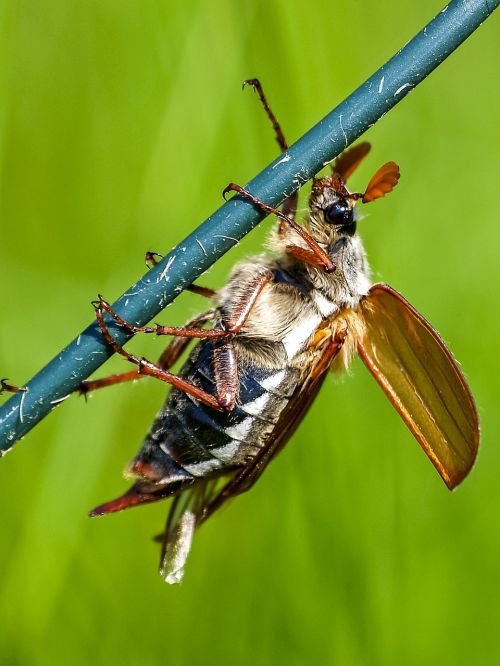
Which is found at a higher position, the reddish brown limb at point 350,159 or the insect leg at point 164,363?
the reddish brown limb at point 350,159

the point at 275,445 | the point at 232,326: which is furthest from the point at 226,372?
the point at 275,445

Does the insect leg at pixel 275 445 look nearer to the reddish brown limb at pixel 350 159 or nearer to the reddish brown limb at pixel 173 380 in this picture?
the reddish brown limb at pixel 173 380

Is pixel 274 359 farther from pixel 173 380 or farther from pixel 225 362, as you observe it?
pixel 173 380

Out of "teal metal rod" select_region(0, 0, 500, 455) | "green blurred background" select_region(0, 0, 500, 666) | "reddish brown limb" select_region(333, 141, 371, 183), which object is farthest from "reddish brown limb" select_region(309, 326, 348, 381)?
"teal metal rod" select_region(0, 0, 500, 455)

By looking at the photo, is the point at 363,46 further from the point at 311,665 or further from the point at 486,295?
the point at 311,665

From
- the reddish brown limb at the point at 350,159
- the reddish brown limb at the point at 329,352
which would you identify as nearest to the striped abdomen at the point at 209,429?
the reddish brown limb at the point at 329,352

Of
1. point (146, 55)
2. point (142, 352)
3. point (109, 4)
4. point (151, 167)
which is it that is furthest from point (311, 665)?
point (109, 4)
